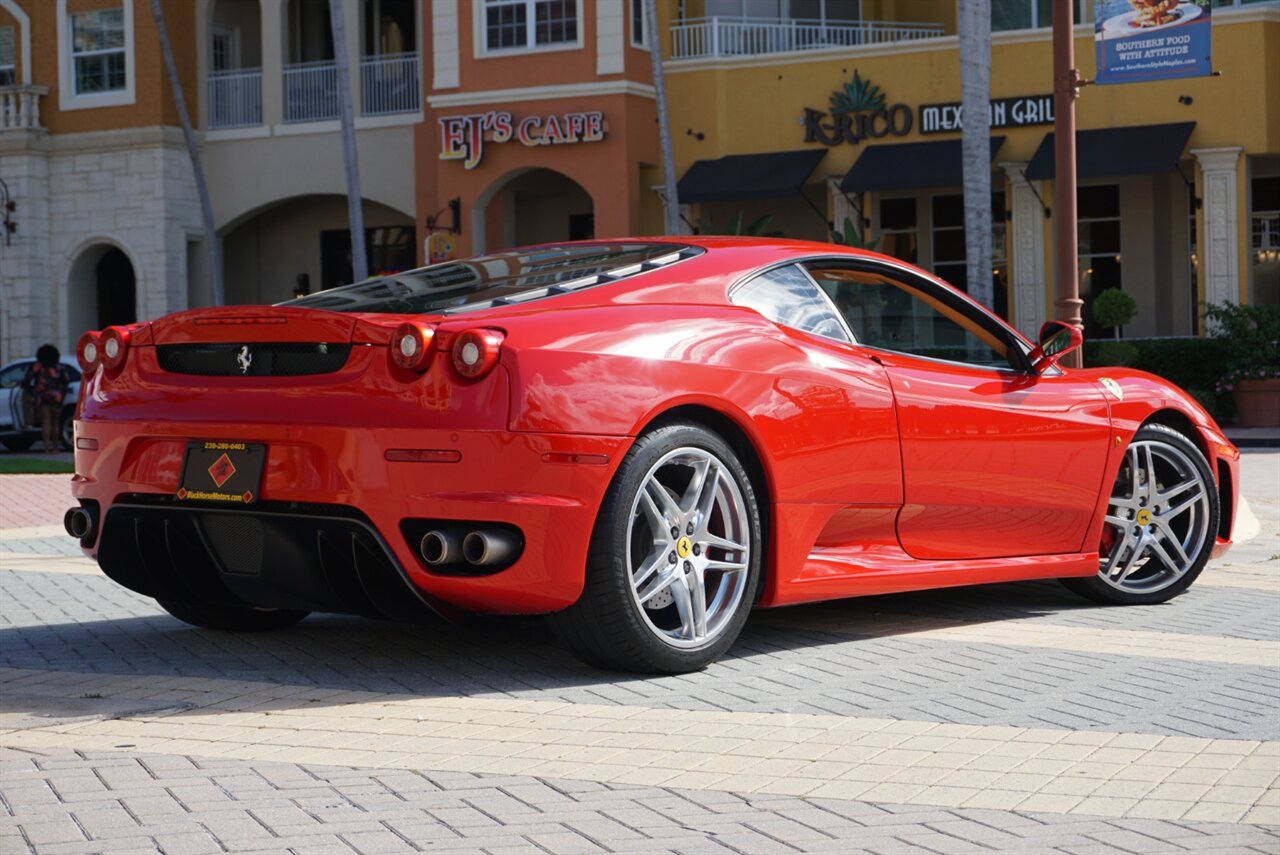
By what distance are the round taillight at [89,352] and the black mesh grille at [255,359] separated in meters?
0.32

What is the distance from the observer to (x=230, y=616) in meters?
6.79

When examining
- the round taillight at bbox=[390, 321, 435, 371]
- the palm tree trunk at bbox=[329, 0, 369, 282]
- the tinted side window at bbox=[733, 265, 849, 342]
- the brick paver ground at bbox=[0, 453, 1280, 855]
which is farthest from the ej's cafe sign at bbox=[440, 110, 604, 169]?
the round taillight at bbox=[390, 321, 435, 371]

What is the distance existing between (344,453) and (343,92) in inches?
909

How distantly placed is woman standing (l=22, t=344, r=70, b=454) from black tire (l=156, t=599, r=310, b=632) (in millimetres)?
19016

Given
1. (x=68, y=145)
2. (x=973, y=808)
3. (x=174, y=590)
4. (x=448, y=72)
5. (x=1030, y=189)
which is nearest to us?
(x=973, y=808)

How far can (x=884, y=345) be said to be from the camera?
6641 millimetres

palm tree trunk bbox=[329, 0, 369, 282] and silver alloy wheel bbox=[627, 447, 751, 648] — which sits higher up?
palm tree trunk bbox=[329, 0, 369, 282]

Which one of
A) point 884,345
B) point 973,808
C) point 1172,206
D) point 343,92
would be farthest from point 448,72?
point 973,808

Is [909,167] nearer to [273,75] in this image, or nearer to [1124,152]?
[1124,152]

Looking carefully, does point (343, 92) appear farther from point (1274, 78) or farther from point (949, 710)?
point (949, 710)

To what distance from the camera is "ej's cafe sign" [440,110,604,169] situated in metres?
29.3

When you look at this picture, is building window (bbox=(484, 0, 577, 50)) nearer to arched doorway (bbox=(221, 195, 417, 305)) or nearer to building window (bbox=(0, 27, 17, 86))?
arched doorway (bbox=(221, 195, 417, 305))

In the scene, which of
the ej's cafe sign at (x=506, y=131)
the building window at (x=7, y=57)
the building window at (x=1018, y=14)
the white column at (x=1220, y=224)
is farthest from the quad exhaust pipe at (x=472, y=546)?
the building window at (x=7, y=57)

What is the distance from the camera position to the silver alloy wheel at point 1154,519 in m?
7.47
